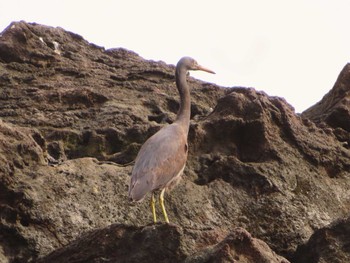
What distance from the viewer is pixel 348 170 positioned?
36.0ft

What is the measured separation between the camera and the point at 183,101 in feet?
37.1

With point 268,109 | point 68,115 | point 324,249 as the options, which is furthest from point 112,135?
point 324,249

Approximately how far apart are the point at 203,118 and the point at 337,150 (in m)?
1.56

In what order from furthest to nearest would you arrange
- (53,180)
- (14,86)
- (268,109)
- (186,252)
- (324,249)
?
(14,86) < (268,109) < (53,180) < (324,249) < (186,252)

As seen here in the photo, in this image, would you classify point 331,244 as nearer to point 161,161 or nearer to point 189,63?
point 161,161

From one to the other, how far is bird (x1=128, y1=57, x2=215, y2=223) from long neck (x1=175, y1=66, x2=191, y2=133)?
0.11ft

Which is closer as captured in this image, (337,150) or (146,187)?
(146,187)

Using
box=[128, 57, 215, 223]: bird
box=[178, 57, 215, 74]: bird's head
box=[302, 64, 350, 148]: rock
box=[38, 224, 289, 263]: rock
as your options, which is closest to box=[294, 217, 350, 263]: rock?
box=[38, 224, 289, 263]: rock

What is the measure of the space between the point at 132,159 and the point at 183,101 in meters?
1.13

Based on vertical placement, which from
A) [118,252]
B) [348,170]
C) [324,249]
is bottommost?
[118,252]

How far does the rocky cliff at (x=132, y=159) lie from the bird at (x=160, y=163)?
21cm

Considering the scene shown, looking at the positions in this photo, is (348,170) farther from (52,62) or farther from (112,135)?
(52,62)

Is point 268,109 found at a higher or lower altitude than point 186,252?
higher

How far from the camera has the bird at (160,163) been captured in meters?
9.34
